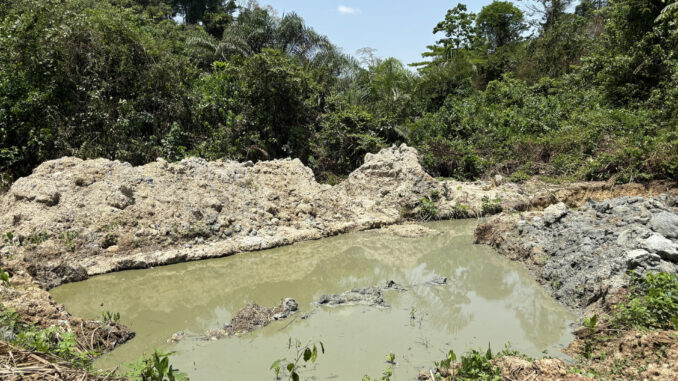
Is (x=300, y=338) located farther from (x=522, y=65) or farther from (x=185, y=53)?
(x=522, y=65)

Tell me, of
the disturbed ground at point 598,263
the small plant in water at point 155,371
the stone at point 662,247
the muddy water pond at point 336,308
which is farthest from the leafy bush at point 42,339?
the stone at point 662,247

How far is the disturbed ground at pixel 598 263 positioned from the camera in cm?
362

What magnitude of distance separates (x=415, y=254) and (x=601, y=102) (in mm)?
12326

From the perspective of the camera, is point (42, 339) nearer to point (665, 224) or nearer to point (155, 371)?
point (155, 371)

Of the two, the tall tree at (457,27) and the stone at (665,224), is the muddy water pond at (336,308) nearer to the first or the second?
the stone at (665,224)

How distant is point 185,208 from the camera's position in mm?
8516

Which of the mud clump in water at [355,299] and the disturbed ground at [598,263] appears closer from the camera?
the disturbed ground at [598,263]

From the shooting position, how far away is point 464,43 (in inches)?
1142

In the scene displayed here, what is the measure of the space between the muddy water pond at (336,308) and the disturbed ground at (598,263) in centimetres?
29

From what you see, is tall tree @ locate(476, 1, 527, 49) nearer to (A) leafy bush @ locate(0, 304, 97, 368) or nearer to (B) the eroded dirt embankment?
(B) the eroded dirt embankment

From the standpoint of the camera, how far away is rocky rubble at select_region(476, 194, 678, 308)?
5.27m

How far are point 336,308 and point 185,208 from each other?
4325 millimetres

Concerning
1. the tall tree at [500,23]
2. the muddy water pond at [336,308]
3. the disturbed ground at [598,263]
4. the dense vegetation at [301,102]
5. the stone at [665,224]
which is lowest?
the muddy water pond at [336,308]

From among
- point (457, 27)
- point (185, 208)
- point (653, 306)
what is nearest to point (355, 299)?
point (653, 306)
